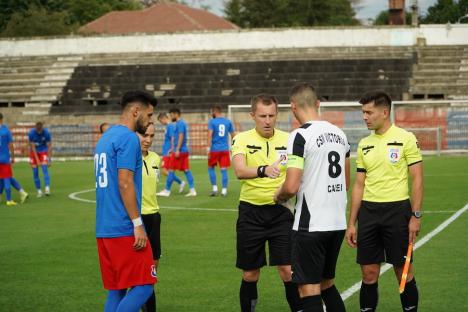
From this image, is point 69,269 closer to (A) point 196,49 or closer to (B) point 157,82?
(B) point 157,82

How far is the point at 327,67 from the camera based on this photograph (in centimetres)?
4641

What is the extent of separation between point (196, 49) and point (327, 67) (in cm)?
846

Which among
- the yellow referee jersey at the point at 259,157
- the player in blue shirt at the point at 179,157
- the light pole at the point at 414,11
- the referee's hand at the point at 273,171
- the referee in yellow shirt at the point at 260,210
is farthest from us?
the light pole at the point at 414,11

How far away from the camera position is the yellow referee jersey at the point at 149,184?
926cm

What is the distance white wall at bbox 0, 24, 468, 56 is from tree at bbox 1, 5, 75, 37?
67.9ft

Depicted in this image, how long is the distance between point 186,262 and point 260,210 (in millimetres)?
4296

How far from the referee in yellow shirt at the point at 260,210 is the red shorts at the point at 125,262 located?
1534mm

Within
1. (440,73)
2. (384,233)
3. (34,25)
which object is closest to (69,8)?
(34,25)

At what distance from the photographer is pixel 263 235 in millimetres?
8492

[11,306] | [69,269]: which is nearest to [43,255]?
[69,269]

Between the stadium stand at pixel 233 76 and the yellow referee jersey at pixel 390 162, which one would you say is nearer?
the yellow referee jersey at pixel 390 162

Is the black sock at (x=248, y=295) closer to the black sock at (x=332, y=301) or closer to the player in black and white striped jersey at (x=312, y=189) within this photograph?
the black sock at (x=332, y=301)

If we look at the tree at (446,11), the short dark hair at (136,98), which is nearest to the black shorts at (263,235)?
the short dark hair at (136,98)

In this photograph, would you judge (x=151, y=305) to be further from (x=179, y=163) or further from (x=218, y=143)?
(x=218, y=143)
